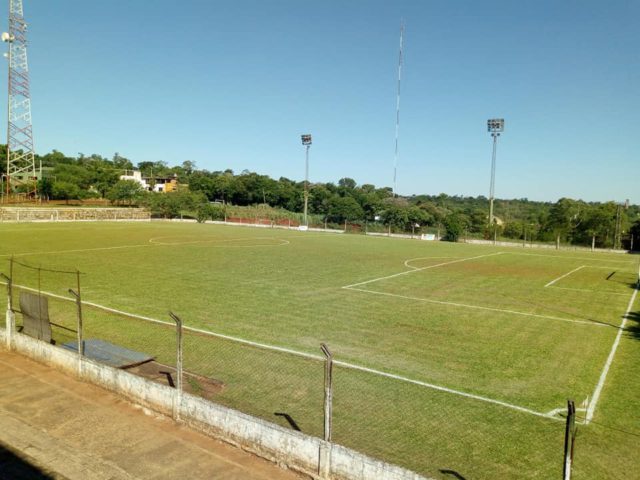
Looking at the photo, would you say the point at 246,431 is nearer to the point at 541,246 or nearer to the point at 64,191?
the point at 541,246

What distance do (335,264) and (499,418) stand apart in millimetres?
20755

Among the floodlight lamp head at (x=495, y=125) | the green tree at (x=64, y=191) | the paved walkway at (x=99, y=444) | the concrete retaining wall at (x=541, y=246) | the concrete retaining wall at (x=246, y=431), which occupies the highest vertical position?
the floodlight lamp head at (x=495, y=125)

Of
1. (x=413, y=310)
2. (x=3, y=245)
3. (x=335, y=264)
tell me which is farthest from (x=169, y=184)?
(x=413, y=310)

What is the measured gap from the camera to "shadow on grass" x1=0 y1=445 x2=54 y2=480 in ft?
19.1

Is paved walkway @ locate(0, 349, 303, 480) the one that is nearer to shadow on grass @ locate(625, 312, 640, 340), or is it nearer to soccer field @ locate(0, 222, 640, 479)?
soccer field @ locate(0, 222, 640, 479)

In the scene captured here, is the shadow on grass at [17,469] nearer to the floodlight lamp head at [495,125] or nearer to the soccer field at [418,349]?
the soccer field at [418,349]

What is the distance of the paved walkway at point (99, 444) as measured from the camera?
5992mm

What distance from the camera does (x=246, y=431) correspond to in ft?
21.7

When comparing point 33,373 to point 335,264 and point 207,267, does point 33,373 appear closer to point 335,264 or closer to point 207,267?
point 207,267

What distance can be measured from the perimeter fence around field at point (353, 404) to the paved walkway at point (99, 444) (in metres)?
0.88

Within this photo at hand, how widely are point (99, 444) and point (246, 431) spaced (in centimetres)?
212

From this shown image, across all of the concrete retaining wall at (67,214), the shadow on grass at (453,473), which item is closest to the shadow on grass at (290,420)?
the shadow on grass at (453,473)

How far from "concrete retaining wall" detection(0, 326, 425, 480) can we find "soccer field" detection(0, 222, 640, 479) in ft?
2.94

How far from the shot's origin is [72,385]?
871 cm
